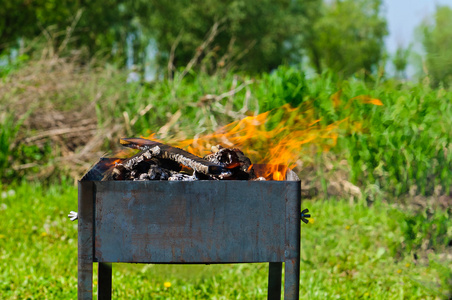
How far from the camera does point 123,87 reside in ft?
21.8

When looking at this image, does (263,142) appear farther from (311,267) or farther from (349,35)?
(349,35)

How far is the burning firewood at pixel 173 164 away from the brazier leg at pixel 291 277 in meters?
0.46

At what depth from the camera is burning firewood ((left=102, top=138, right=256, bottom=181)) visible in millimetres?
2146

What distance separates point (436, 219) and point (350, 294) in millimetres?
933

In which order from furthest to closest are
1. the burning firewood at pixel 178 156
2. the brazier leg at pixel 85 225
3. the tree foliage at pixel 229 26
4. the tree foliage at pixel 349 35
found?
the tree foliage at pixel 349 35 < the tree foliage at pixel 229 26 < the burning firewood at pixel 178 156 < the brazier leg at pixel 85 225

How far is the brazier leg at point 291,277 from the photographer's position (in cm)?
198

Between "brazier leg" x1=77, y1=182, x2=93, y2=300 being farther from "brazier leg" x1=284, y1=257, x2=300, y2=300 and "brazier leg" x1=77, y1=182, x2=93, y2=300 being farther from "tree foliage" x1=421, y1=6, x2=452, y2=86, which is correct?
"tree foliage" x1=421, y1=6, x2=452, y2=86

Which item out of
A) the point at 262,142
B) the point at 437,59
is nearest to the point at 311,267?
the point at 262,142

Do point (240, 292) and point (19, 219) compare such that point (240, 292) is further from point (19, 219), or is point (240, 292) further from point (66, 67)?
point (66, 67)

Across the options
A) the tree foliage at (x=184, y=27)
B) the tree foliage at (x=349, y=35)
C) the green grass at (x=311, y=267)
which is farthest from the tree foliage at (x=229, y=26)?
the green grass at (x=311, y=267)

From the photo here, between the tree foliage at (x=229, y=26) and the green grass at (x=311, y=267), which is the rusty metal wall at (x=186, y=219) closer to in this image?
the green grass at (x=311, y=267)

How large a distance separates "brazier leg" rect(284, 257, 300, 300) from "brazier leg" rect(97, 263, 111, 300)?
0.91 metres

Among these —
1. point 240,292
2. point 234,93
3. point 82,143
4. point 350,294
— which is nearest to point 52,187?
point 82,143

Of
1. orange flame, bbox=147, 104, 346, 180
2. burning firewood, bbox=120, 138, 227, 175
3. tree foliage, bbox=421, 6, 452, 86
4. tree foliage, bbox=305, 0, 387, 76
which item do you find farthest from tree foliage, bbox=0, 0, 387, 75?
burning firewood, bbox=120, 138, 227, 175
